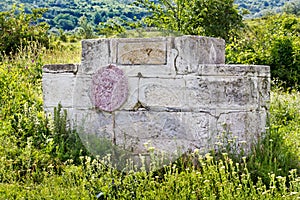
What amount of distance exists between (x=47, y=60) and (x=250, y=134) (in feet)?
18.3

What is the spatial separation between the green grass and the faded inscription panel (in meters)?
1.06

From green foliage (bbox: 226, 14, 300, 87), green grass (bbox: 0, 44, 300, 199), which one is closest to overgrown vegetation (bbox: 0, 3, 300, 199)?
green grass (bbox: 0, 44, 300, 199)

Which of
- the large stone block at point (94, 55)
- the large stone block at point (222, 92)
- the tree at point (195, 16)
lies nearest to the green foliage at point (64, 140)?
the large stone block at point (94, 55)

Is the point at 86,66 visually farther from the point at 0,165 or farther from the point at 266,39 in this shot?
the point at 266,39

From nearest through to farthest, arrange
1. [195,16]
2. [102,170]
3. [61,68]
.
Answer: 1. [102,170]
2. [61,68]
3. [195,16]

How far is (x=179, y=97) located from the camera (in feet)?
17.2

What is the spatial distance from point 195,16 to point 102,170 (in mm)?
11566

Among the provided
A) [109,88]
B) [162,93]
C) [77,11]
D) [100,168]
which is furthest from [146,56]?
[77,11]

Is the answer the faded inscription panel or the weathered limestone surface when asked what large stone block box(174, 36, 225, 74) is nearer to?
the weathered limestone surface

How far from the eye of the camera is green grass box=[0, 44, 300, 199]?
163 inches

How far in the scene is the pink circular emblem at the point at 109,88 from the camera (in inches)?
212

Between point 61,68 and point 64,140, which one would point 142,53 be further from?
point 64,140

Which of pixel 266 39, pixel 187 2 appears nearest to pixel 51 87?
pixel 266 39

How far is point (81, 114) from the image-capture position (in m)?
5.66
